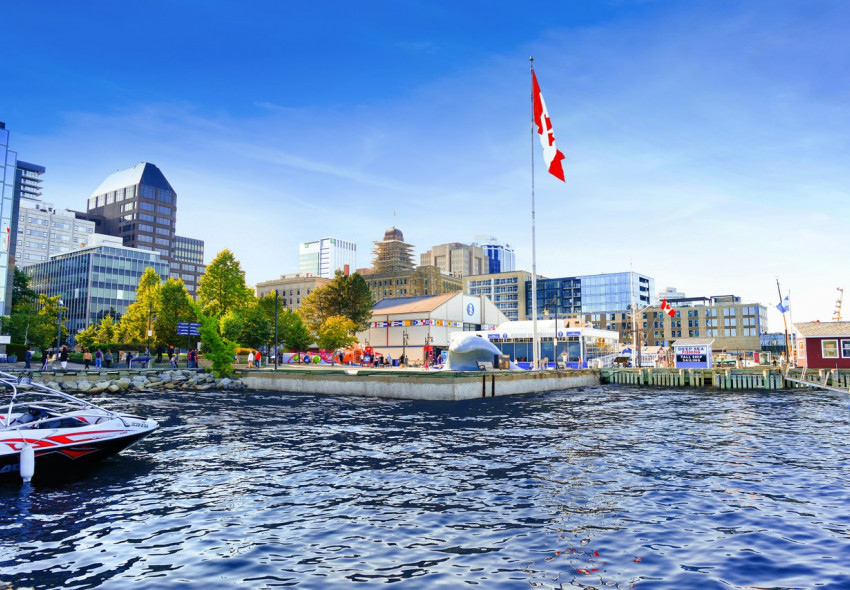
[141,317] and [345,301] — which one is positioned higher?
[345,301]

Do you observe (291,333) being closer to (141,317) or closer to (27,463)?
(141,317)

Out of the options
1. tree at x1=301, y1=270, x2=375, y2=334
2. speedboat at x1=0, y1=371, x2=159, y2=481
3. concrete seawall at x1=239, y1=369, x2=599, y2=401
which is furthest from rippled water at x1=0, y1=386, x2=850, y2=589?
tree at x1=301, y1=270, x2=375, y2=334

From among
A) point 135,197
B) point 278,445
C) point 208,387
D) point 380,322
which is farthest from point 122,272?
point 278,445

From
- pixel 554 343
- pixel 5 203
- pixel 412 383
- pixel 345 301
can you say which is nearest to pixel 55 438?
pixel 412 383

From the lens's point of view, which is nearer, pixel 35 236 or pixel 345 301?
pixel 345 301

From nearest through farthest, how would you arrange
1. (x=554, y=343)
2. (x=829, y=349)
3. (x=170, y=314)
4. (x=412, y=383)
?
1. (x=412, y=383)
2. (x=829, y=349)
3. (x=170, y=314)
4. (x=554, y=343)

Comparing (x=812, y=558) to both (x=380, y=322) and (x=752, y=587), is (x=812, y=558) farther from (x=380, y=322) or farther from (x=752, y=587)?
(x=380, y=322)

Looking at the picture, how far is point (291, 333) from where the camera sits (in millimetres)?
80500

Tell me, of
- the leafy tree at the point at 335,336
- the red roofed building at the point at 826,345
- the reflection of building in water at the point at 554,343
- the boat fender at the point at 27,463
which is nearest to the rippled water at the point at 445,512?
the boat fender at the point at 27,463

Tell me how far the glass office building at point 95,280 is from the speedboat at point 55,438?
140 m

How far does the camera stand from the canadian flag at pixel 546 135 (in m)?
49.1

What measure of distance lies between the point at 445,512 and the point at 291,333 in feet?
226

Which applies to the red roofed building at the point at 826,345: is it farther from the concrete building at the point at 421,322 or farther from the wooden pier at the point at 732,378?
the concrete building at the point at 421,322

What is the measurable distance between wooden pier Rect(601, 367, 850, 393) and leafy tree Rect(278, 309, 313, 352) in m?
39.8
